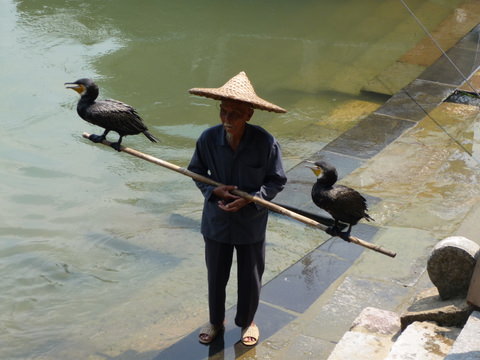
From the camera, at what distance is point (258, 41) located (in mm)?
11469

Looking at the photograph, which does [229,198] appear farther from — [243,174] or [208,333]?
[208,333]

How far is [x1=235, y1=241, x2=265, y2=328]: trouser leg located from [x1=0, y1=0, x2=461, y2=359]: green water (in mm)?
523

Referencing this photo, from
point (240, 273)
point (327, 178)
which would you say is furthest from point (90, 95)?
point (327, 178)

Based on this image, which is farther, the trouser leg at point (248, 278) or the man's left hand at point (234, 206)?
the trouser leg at point (248, 278)

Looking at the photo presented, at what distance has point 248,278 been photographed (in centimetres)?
439

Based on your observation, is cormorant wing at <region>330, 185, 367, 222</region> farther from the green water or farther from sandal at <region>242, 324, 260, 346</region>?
the green water

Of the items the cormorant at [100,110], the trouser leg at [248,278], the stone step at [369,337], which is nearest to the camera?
the stone step at [369,337]

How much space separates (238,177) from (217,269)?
0.60 metres

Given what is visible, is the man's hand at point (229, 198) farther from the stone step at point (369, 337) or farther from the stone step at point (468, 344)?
the stone step at point (468, 344)

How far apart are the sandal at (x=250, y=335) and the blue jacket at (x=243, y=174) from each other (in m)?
0.64

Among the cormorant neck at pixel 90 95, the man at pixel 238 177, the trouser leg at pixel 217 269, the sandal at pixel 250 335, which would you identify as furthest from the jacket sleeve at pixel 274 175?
the cormorant neck at pixel 90 95

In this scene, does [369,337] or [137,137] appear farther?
[137,137]

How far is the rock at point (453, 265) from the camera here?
4043 millimetres

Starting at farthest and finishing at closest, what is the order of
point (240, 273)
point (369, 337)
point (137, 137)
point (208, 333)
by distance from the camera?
1. point (137, 137)
2. point (208, 333)
3. point (240, 273)
4. point (369, 337)
